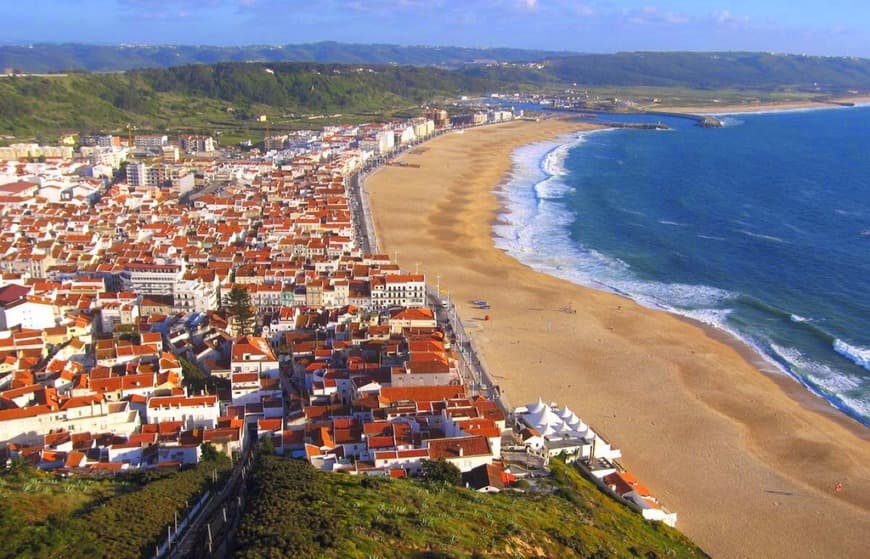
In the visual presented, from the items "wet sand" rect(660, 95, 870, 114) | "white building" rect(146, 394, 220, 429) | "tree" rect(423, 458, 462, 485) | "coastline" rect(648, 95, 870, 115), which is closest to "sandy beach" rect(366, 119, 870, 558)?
"tree" rect(423, 458, 462, 485)

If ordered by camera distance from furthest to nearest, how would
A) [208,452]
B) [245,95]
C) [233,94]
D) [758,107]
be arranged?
1. [758,107]
2. [245,95]
3. [233,94]
4. [208,452]

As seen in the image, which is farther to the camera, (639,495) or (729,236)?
(729,236)

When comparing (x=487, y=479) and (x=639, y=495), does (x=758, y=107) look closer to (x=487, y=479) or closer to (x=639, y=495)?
(x=639, y=495)

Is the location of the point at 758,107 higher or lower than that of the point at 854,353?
higher

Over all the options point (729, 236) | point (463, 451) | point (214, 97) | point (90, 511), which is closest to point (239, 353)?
point (463, 451)

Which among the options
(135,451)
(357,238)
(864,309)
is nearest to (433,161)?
(357,238)

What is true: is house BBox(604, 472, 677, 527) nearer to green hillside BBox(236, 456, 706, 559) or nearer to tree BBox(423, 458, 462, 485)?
green hillside BBox(236, 456, 706, 559)

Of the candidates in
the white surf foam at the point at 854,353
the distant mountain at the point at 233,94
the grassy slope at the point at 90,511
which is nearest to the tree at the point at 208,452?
the grassy slope at the point at 90,511
